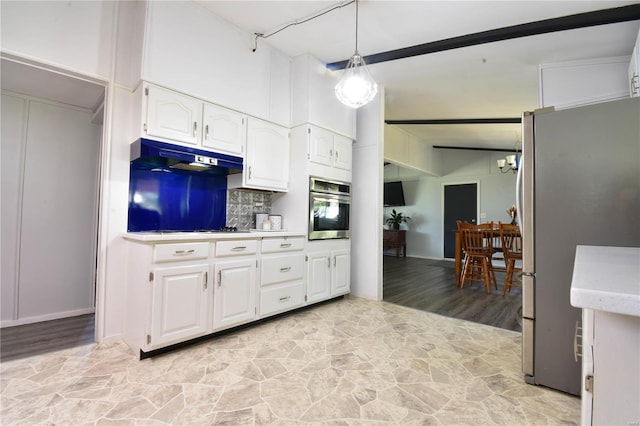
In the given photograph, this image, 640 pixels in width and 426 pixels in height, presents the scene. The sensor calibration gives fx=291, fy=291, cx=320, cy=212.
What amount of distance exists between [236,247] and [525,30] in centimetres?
318

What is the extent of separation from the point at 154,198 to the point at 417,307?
3024 millimetres

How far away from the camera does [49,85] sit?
99.3 inches

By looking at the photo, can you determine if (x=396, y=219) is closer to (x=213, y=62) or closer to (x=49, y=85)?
(x=213, y=62)

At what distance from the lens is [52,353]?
213cm

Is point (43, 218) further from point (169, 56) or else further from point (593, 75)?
point (593, 75)

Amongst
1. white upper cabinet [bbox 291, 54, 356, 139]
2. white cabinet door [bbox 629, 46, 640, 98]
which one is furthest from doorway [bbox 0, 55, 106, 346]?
white cabinet door [bbox 629, 46, 640, 98]

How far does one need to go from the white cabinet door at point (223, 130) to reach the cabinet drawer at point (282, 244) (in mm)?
923

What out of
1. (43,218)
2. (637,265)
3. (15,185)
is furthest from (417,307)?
(15,185)

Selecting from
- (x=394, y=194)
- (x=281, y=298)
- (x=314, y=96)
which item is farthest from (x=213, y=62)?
(x=394, y=194)

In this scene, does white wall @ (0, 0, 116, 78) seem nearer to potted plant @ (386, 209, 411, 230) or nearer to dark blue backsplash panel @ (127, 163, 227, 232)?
dark blue backsplash panel @ (127, 163, 227, 232)

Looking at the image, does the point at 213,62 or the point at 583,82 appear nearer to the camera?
the point at 213,62

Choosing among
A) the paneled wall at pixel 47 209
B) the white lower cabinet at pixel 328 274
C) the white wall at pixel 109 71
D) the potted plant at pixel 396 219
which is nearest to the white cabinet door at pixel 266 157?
the white lower cabinet at pixel 328 274

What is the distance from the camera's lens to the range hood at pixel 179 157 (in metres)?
2.26

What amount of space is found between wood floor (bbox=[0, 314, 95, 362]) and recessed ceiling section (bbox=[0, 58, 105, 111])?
2103mm
